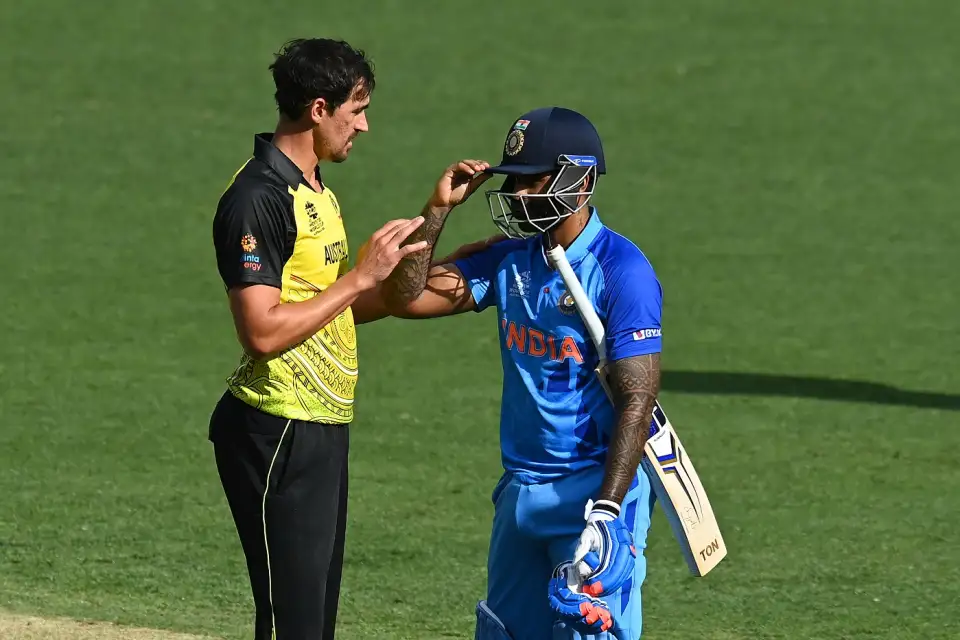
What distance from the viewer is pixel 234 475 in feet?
17.7

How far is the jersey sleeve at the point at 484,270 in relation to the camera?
571 centimetres

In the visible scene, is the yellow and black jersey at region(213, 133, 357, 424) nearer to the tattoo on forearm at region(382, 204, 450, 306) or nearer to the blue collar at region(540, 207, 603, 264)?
the tattoo on forearm at region(382, 204, 450, 306)

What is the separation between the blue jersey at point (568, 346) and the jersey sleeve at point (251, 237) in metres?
0.76

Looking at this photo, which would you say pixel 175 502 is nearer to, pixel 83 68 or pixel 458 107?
pixel 458 107

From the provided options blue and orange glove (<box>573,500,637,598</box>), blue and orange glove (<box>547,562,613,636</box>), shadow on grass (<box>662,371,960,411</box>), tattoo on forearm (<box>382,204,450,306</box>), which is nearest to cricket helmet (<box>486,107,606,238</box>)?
tattoo on forearm (<box>382,204,450,306</box>)

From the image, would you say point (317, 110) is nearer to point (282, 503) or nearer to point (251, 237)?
point (251, 237)

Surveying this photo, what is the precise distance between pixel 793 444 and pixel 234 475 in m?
5.36

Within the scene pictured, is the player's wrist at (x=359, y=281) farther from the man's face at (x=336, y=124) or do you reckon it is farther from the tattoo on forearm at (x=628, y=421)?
the tattoo on forearm at (x=628, y=421)

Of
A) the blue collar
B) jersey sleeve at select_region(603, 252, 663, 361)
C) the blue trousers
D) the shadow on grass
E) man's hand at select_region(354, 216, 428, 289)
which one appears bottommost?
the shadow on grass

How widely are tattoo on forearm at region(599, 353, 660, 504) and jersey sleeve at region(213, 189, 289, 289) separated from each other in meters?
1.08

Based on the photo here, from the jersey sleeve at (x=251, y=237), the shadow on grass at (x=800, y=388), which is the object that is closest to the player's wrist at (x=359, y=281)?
the jersey sleeve at (x=251, y=237)

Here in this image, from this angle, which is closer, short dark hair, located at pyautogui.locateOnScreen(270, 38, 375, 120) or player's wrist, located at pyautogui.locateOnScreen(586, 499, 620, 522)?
player's wrist, located at pyautogui.locateOnScreen(586, 499, 620, 522)

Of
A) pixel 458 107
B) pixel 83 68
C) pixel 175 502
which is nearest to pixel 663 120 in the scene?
pixel 458 107

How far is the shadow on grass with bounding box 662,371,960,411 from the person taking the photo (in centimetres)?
1090
